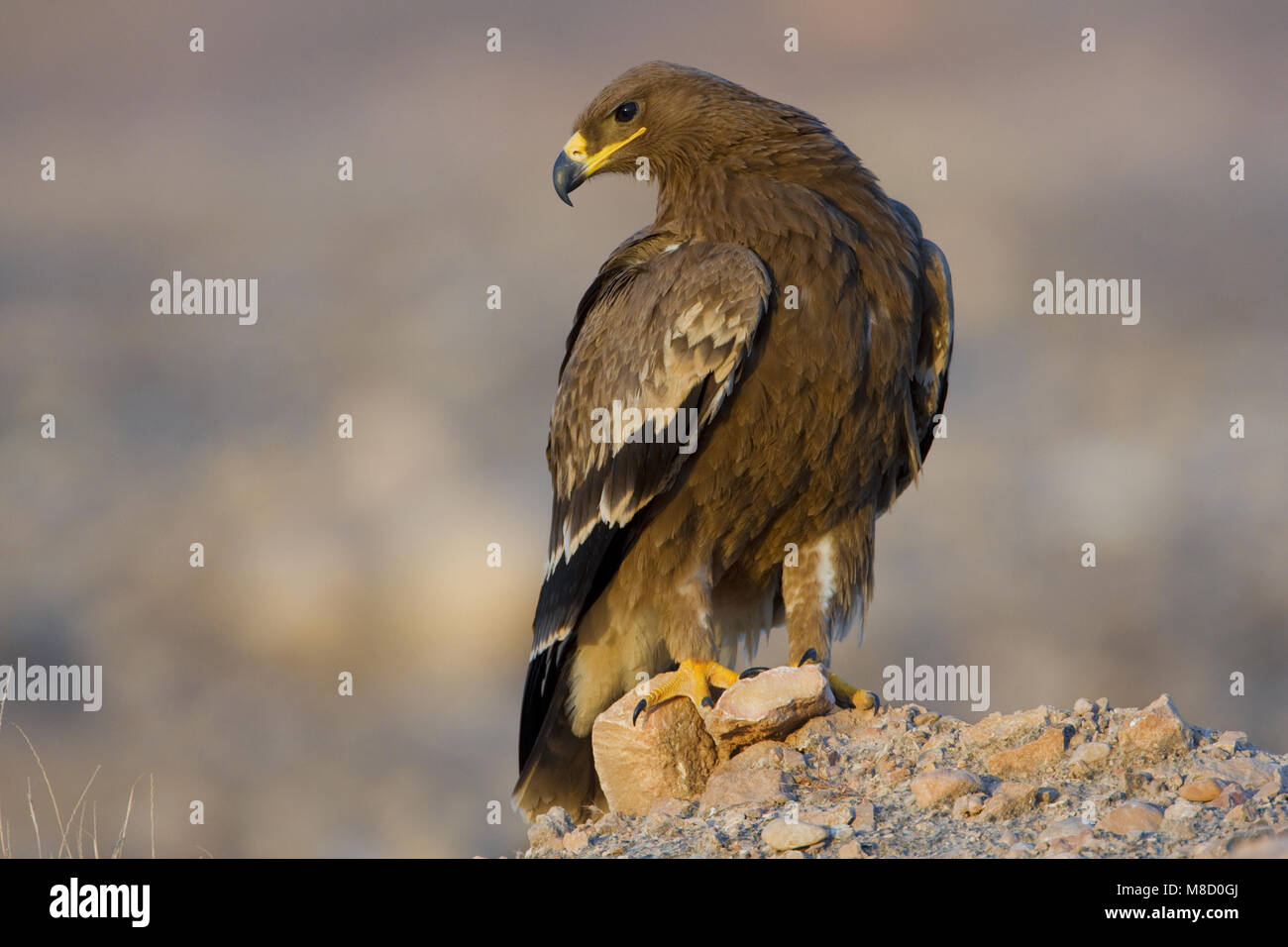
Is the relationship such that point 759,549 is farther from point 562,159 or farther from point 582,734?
point 562,159

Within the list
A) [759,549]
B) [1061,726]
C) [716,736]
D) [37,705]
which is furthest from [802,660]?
[37,705]

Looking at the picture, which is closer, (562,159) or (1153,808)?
(1153,808)

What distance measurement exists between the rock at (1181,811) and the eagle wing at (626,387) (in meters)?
2.43

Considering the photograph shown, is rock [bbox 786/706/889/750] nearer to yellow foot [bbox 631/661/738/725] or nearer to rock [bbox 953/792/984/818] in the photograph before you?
yellow foot [bbox 631/661/738/725]

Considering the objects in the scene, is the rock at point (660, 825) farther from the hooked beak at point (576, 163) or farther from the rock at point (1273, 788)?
the hooked beak at point (576, 163)

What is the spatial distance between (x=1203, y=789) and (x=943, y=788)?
87 centimetres

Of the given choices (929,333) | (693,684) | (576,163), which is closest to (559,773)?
(693,684)

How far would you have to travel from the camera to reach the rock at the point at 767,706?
19.3 feet

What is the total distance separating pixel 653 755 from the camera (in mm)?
5980

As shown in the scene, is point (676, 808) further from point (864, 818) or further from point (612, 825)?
point (864, 818)

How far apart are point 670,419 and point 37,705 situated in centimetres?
1414

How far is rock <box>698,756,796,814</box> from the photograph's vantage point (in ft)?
18.0

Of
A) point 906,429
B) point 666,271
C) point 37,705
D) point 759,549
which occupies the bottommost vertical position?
point 37,705

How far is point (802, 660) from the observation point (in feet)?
22.4
